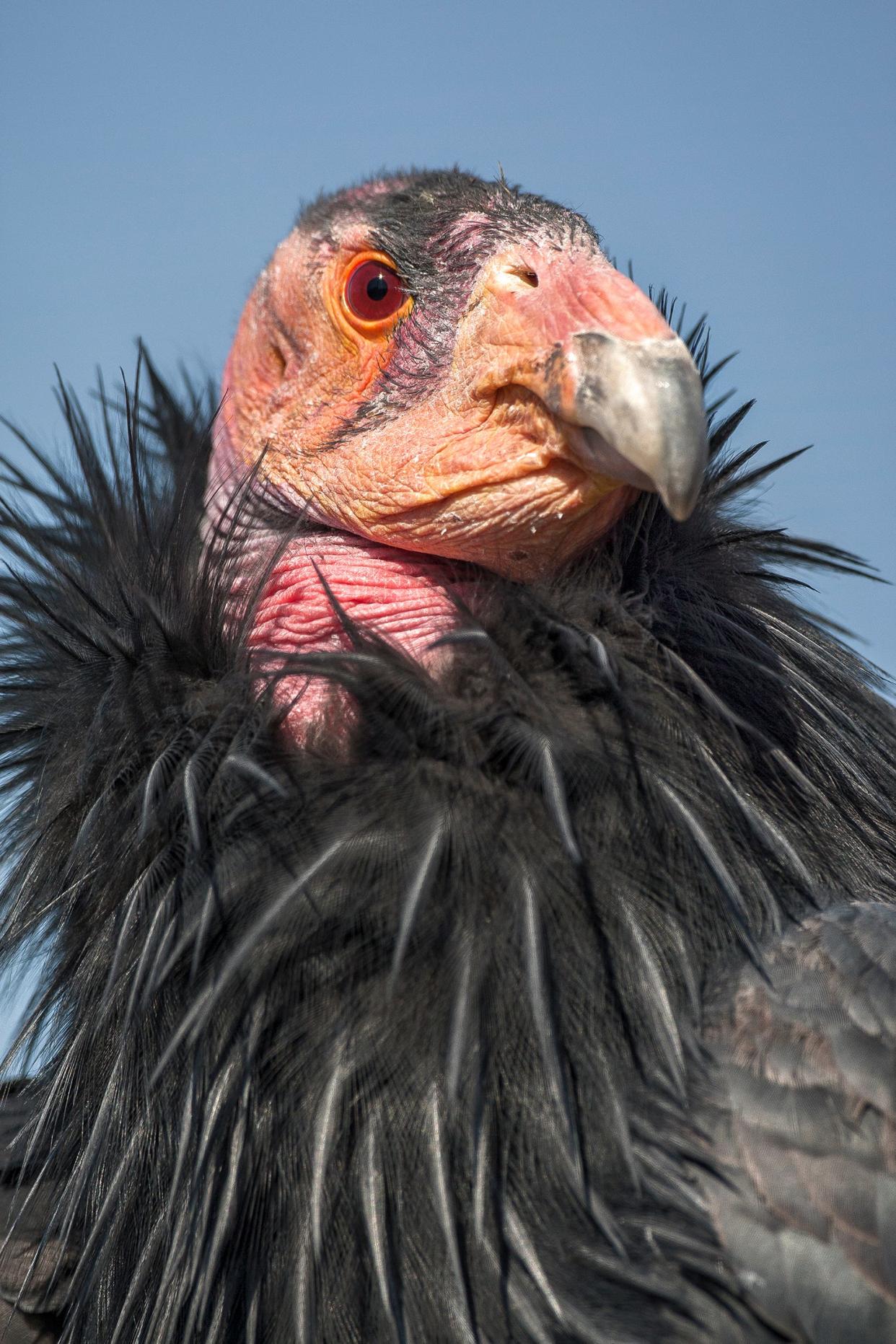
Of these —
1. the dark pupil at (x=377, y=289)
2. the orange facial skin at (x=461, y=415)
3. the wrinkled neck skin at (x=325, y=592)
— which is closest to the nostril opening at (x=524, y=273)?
the orange facial skin at (x=461, y=415)

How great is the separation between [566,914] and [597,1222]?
1.90ft

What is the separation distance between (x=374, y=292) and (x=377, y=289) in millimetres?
17

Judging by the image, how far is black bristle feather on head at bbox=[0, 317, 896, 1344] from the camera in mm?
2443

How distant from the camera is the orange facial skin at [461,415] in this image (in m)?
2.98

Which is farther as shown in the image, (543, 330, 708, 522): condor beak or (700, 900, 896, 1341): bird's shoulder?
(543, 330, 708, 522): condor beak

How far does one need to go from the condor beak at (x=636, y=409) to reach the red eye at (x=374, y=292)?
80cm

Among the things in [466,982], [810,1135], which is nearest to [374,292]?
[466,982]

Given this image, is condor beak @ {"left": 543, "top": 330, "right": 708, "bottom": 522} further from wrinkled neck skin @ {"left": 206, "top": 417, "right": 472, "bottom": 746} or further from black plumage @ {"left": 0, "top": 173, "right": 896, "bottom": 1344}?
wrinkled neck skin @ {"left": 206, "top": 417, "right": 472, "bottom": 746}

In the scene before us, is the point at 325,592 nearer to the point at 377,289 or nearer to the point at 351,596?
the point at 351,596

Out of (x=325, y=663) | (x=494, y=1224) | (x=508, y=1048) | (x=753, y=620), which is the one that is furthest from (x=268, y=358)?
(x=494, y=1224)

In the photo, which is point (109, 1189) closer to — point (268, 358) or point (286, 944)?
point (286, 944)

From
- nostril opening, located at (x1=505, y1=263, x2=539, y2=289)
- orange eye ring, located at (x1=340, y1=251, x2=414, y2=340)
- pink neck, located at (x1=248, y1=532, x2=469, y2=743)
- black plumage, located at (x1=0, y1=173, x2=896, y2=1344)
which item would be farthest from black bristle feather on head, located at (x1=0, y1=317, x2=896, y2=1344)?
orange eye ring, located at (x1=340, y1=251, x2=414, y2=340)

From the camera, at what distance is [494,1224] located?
242 centimetres

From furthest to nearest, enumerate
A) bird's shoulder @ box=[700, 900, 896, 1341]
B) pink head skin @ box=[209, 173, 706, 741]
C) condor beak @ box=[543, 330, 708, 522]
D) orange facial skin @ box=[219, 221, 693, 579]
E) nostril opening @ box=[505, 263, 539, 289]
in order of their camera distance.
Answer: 1. nostril opening @ box=[505, 263, 539, 289]
2. orange facial skin @ box=[219, 221, 693, 579]
3. pink head skin @ box=[209, 173, 706, 741]
4. condor beak @ box=[543, 330, 708, 522]
5. bird's shoulder @ box=[700, 900, 896, 1341]
